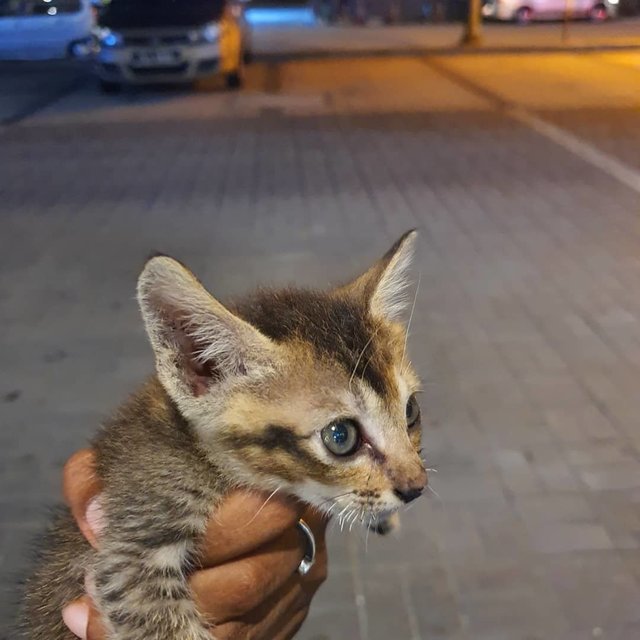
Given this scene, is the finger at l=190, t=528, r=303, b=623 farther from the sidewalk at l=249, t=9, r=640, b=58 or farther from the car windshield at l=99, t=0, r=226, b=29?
the sidewalk at l=249, t=9, r=640, b=58

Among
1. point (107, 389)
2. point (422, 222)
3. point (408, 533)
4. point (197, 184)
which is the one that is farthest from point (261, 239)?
point (408, 533)

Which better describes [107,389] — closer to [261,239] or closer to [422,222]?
[261,239]

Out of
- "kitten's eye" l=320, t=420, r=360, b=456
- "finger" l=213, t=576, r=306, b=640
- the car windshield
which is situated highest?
the car windshield

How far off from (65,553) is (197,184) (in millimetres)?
8745

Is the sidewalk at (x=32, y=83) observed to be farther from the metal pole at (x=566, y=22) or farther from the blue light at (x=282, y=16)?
the metal pole at (x=566, y=22)

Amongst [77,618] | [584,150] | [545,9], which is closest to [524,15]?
[545,9]

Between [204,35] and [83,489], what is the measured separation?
56.8 feet

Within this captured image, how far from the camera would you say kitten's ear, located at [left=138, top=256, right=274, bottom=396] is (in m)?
2.32

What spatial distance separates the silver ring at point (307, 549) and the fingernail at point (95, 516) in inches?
25.9

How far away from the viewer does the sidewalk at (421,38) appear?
27625 mm

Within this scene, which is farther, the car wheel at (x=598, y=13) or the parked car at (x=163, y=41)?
the car wheel at (x=598, y=13)

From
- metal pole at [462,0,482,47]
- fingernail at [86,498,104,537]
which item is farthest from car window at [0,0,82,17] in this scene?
fingernail at [86,498,104,537]

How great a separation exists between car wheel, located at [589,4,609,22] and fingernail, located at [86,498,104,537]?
39354 mm

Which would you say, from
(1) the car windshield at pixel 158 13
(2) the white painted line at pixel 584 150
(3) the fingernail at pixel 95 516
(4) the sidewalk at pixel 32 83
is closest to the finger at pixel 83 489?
(3) the fingernail at pixel 95 516
